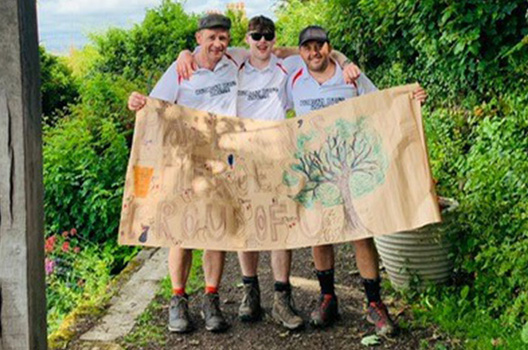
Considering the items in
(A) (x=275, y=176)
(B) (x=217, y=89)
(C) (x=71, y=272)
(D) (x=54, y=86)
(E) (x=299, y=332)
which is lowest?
(E) (x=299, y=332)

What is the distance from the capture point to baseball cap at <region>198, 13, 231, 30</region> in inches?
166

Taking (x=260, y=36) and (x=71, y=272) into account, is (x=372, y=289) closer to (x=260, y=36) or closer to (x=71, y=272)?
(x=260, y=36)

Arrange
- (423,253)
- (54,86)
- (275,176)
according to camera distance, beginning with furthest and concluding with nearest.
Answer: (54,86) → (423,253) → (275,176)

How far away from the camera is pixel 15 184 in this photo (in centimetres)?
307

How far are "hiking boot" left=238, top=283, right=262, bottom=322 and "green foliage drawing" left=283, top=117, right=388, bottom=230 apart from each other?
86 cm

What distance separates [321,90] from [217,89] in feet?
2.12

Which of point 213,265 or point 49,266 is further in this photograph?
point 49,266

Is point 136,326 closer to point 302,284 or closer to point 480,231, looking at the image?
point 302,284

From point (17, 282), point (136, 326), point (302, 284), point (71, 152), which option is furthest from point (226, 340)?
point (71, 152)

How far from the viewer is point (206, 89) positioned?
4340 millimetres

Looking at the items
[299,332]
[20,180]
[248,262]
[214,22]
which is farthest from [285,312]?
[20,180]

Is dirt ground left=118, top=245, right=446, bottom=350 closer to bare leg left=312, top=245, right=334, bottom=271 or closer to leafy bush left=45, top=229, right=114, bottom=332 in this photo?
bare leg left=312, top=245, right=334, bottom=271

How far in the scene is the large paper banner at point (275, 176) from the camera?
13.1 ft

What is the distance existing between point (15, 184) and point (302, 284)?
9.81 ft
